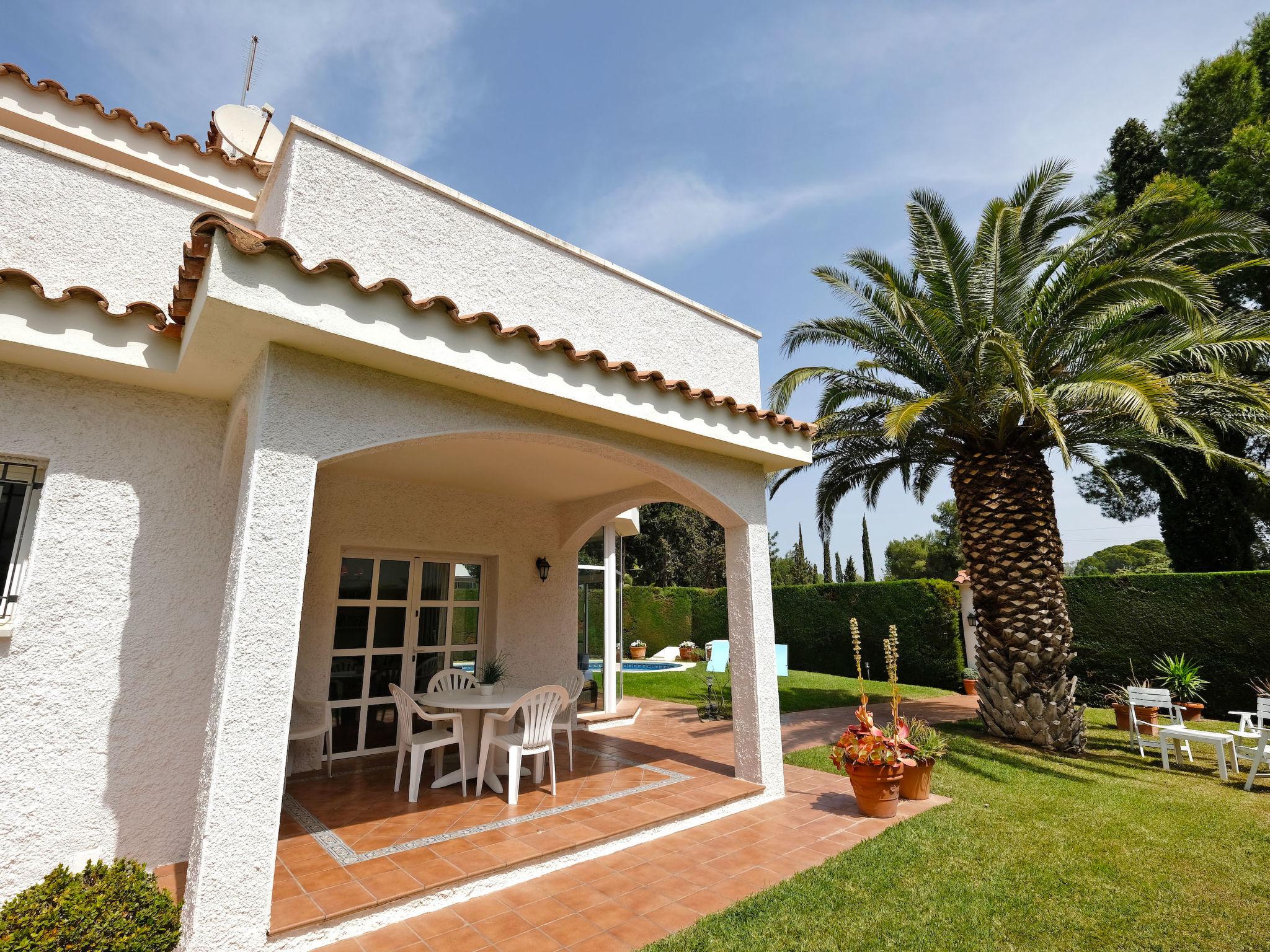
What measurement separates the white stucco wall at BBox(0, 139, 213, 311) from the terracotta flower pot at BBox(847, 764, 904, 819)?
8.85 metres

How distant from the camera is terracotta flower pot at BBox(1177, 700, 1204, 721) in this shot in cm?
1163

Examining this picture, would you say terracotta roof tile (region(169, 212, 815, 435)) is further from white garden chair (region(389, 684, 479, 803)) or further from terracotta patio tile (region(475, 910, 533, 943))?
terracotta patio tile (region(475, 910, 533, 943))

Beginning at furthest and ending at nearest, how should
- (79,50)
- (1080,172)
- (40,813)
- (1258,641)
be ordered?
1. (1258,641)
2. (1080,172)
3. (79,50)
4. (40,813)

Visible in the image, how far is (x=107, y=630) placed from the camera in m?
4.73

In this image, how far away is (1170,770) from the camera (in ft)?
27.7

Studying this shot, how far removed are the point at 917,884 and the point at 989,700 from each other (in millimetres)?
6748

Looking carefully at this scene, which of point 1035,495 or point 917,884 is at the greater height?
point 1035,495

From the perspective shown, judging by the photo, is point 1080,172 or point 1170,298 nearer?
point 1170,298

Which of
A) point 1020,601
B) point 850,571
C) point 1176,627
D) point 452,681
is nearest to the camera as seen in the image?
point 452,681

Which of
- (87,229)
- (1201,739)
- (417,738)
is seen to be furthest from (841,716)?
(87,229)

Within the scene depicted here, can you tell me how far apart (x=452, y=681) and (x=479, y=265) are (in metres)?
5.72

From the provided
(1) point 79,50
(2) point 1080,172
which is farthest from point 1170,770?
(1) point 79,50

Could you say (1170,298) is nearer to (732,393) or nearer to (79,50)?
(732,393)

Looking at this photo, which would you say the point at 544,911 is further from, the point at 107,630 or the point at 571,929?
the point at 107,630
